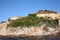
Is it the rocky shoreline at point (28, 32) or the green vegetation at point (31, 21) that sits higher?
the green vegetation at point (31, 21)

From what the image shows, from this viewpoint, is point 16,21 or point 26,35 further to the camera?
point 16,21

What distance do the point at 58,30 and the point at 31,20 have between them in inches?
481

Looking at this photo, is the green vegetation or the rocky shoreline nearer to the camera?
the rocky shoreline

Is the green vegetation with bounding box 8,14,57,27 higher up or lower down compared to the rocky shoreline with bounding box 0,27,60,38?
higher up

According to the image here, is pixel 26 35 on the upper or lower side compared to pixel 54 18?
lower

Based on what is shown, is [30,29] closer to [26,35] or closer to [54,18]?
[26,35]

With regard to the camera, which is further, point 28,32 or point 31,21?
point 31,21

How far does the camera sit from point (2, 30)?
77.1m

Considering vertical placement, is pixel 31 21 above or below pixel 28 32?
above

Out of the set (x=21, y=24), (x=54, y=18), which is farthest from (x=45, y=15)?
(x=21, y=24)

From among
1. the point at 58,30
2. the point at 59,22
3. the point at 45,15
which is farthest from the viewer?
the point at 45,15

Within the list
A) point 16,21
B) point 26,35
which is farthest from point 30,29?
point 16,21

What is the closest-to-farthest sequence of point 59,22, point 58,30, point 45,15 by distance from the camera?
point 58,30 < point 59,22 < point 45,15

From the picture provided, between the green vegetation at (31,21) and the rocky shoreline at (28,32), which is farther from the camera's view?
the green vegetation at (31,21)
